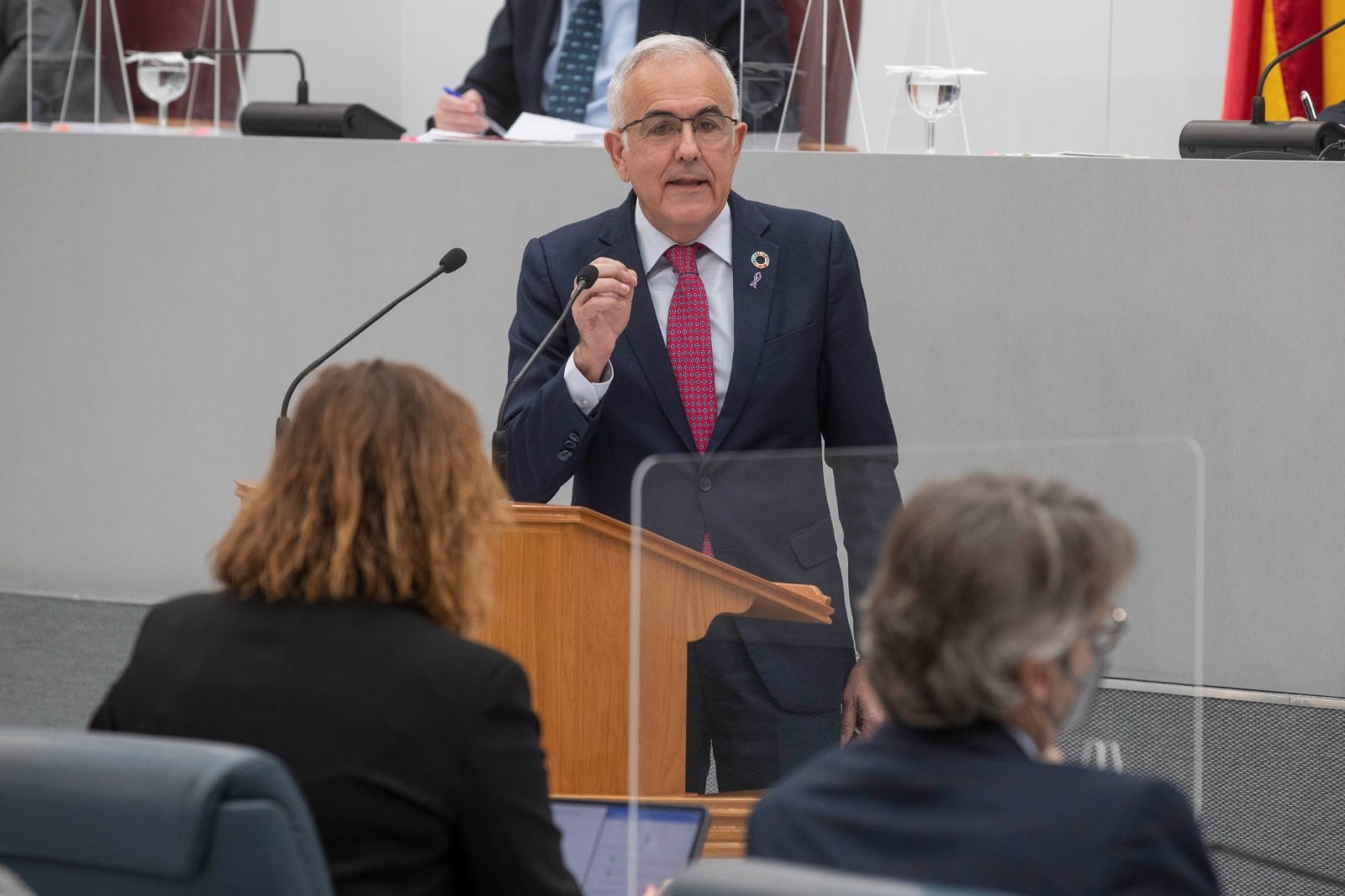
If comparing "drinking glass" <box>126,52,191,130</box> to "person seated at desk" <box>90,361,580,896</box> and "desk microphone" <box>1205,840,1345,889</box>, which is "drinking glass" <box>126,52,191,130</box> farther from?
"desk microphone" <box>1205,840,1345,889</box>

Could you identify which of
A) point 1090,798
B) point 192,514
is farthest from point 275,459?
point 192,514

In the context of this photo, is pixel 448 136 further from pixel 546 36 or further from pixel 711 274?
pixel 711 274

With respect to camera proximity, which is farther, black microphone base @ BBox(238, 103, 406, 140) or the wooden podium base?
black microphone base @ BBox(238, 103, 406, 140)

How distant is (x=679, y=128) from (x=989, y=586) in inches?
56.7

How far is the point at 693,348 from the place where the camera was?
7.94 ft

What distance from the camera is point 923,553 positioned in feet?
3.83

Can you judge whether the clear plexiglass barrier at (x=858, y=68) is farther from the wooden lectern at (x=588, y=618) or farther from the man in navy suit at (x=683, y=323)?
the wooden lectern at (x=588, y=618)

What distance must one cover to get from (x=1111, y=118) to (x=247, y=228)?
2.14 meters

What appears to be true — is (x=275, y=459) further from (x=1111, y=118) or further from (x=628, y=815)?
(x=1111, y=118)

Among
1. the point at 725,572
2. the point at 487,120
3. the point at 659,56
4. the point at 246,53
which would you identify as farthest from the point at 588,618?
the point at 246,53

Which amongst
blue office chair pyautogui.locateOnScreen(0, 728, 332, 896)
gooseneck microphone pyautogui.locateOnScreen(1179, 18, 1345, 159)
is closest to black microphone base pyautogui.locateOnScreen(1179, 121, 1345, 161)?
gooseneck microphone pyautogui.locateOnScreen(1179, 18, 1345, 159)

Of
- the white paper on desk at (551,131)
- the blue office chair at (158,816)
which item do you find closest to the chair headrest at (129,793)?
the blue office chair at (158,816)

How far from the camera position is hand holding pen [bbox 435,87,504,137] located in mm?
3922

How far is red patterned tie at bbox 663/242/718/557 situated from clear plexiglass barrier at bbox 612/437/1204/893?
1.65 feet
